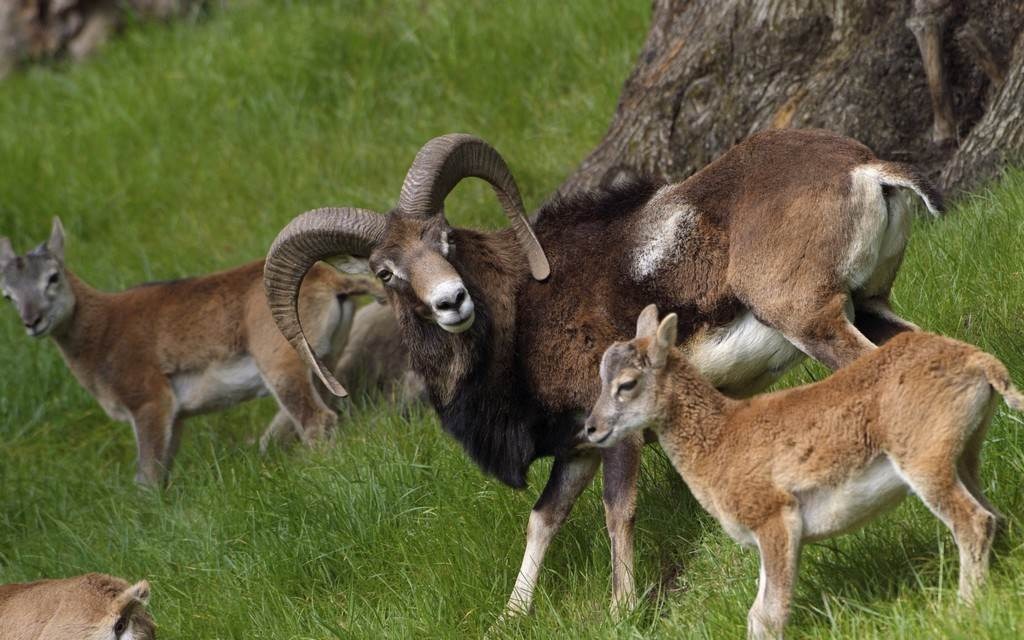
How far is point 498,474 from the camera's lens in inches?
280

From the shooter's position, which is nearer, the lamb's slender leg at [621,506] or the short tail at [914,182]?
the short tail at [914,182]

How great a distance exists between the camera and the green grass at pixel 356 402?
611 cm

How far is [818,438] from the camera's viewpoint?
5.28 meters

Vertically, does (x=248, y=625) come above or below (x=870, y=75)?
below

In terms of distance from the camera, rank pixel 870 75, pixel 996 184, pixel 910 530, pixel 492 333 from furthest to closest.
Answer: pixel 870 75, pixel 996 184, pixel 492 333, pixel 910 530

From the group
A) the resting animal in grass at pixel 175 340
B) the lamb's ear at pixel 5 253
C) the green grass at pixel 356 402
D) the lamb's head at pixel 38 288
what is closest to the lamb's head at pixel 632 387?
the green grass at pixel 356 402

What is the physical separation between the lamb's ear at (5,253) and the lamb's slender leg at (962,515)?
8.67 meters

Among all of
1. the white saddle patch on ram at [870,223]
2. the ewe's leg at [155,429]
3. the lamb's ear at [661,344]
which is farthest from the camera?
→ the ewe's leg at [155,429]

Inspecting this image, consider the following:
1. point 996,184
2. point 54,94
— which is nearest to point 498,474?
A: point 996,184

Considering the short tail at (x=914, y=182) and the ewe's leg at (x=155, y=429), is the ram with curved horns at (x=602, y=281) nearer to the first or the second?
the short tail at (x=914, y=182)

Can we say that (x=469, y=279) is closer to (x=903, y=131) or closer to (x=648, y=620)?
(x=648, y=620)

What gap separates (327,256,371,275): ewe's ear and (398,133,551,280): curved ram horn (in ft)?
1.22

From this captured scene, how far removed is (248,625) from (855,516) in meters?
3.35

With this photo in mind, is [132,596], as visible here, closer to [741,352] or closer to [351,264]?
[351,264]
